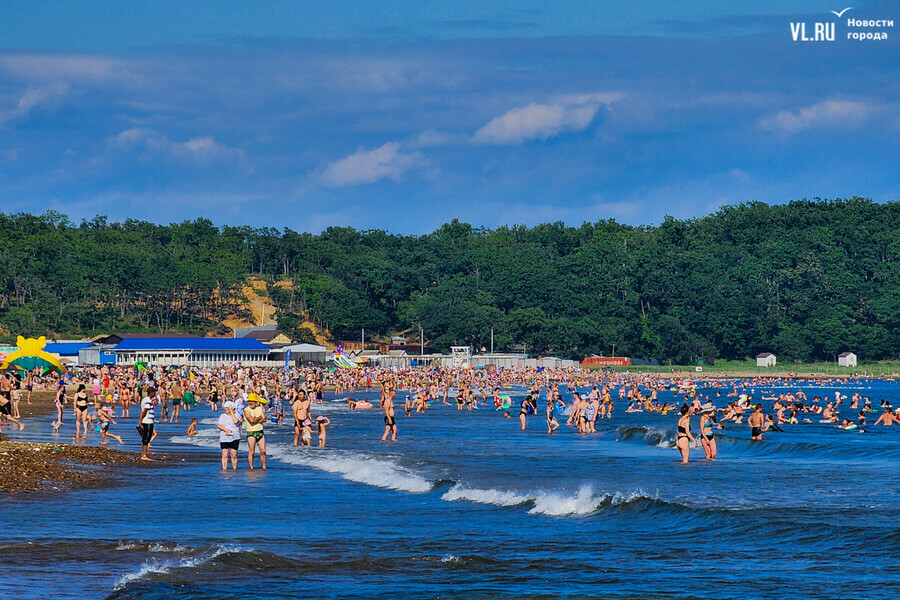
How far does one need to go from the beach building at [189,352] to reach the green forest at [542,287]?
27.5 metres

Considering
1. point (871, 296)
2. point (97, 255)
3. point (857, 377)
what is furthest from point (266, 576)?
point (871, 296)

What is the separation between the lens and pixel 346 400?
5828 centimetres

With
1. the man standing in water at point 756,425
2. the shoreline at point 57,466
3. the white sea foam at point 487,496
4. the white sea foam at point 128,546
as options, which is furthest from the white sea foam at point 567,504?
the man standing in water at point 756,425

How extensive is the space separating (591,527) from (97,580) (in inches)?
282

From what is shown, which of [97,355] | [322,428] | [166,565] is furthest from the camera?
[97,355]

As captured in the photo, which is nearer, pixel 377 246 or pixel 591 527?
pixel 591 527

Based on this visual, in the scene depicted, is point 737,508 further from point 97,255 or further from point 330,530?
point 97,255

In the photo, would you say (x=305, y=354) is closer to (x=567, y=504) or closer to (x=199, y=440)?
(x=199, y=440)

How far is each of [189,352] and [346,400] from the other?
31.7 metres

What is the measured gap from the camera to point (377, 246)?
168 metres

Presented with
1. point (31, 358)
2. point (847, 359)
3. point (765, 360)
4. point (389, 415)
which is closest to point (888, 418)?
point (389, 415)

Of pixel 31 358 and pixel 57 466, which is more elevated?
pixel 31 358

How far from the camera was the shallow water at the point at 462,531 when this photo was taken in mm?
10852

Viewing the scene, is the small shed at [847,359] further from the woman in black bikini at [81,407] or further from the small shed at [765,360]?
the woman in black bikini at [81,407]
